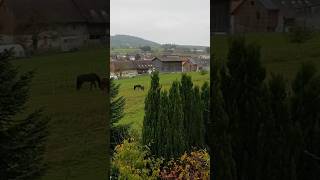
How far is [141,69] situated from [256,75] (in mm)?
2153

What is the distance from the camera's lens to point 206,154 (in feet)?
32.3

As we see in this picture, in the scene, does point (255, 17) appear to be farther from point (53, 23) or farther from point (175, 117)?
point (53, 23)

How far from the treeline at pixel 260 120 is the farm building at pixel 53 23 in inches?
78.3

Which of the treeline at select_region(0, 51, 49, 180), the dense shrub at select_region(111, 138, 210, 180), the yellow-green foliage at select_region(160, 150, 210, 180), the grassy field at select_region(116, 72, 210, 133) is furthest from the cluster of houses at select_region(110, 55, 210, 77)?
the treeline at select_region(0, 51, 49, 180)

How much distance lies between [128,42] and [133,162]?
207cm

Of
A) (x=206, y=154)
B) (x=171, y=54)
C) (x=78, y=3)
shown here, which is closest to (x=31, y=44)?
(x=78, y=3)

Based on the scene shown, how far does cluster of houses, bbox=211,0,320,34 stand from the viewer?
8570 millimetres

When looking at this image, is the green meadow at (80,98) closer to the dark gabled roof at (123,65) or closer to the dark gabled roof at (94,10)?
the dark gabled roof at (94,10)

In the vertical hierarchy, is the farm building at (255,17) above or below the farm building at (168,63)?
above

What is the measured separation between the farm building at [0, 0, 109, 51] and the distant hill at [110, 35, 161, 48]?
68cm

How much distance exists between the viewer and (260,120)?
839 cm

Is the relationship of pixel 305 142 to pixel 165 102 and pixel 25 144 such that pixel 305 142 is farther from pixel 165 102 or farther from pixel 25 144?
pixel 25 144

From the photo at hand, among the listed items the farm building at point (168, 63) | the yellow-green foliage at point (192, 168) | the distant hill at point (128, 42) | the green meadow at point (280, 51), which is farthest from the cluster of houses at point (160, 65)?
the yellow-green foliage at point (192, 168)

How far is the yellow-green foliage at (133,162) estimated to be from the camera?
945 centimetres
